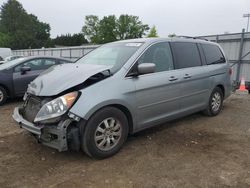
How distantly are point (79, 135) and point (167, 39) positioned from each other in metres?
2.47

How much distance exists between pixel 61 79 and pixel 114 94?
0.79 meters

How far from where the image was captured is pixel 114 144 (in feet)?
12.3

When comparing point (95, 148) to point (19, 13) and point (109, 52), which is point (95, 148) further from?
Result: point (19, 13)

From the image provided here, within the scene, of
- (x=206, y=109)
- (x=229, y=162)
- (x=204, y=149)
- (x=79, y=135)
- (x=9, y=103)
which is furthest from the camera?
(x=9, y=103)

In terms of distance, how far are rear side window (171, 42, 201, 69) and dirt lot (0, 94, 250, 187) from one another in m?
1.27

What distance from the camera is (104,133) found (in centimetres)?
359

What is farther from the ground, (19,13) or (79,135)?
(19,13)

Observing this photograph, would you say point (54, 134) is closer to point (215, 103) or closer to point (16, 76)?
point (215, 103)

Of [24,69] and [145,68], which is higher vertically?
[145,68]

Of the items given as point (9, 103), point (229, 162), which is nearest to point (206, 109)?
point (229, 162)

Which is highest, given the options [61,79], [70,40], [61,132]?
[70,40]

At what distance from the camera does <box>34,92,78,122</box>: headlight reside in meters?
3.28

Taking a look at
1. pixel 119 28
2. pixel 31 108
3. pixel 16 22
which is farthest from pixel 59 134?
pixel 16 22

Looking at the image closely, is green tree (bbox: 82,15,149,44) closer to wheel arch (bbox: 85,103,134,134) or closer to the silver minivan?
the silver minivan
